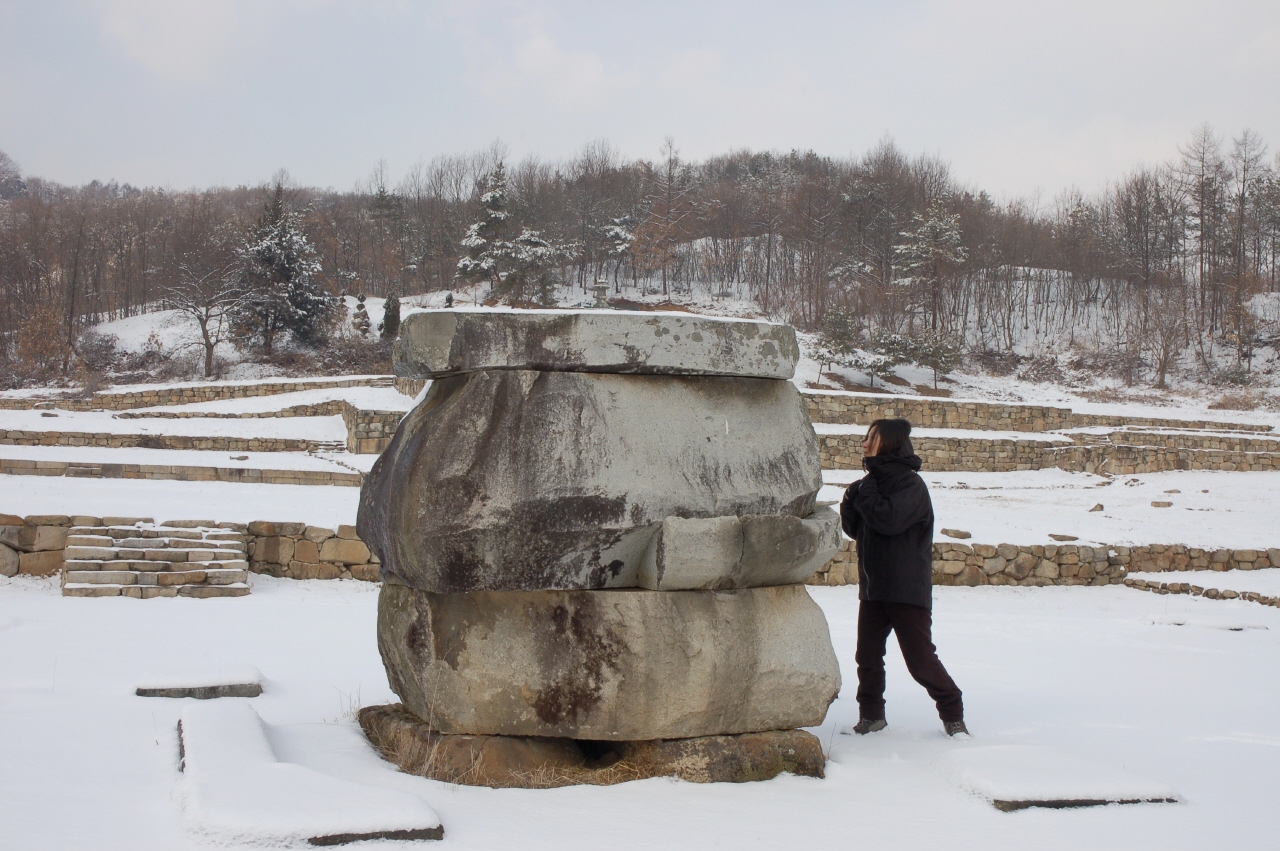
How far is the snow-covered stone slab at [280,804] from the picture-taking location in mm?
2771

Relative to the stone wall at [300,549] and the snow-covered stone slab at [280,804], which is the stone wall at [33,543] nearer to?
the stone wall at [300,549]

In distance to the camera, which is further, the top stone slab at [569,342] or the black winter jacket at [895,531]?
the black winter jacket at [895,531]

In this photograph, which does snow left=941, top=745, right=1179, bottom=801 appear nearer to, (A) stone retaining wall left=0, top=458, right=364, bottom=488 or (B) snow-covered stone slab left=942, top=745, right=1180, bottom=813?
(B) snow-covered stone slab left=942, top=745, right=1180, bottom=813

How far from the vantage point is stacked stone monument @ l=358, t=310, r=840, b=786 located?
368 centimetres

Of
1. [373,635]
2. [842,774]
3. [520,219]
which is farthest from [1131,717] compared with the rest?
[520,219]

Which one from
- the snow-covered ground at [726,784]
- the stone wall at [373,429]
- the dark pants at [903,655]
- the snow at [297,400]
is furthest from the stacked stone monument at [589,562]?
the snow at [297,400]

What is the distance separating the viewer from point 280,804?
2906mm

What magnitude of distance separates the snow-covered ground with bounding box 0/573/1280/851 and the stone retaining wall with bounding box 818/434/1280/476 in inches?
663

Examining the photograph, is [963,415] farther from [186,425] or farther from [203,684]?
[203,684]

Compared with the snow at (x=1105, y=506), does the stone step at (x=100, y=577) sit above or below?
above

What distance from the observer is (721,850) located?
308 centimetres

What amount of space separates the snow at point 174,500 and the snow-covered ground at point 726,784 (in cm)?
192

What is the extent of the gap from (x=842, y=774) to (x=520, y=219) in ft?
140

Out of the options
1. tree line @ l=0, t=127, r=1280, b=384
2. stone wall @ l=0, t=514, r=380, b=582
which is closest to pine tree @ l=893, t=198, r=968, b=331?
tree line @ l=0, t=127, r=1280, b=384
